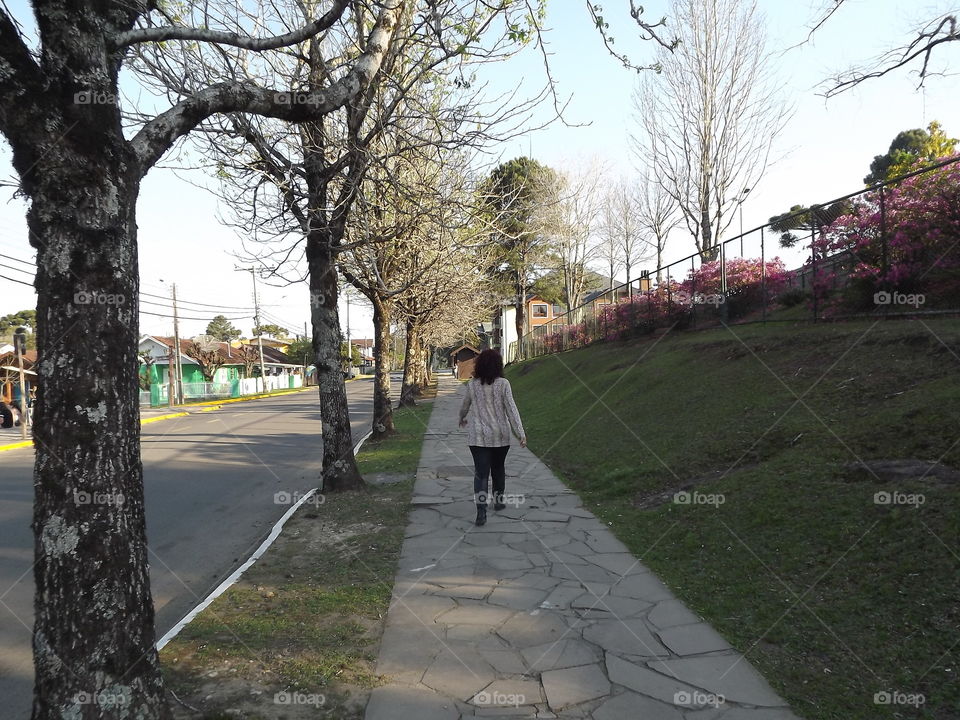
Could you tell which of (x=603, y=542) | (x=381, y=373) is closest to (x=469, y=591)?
(x=603, y=542)

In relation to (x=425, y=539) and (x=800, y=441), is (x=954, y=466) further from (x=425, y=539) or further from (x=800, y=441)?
(x=425, y=539)

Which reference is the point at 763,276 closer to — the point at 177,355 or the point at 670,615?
the point at 670,615

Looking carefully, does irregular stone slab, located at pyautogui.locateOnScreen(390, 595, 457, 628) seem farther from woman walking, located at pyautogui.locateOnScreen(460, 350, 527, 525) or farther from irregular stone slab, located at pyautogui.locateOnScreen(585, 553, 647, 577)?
woman walking, located at pyautogui.locateOnScreen(460, 350, 527, 525)

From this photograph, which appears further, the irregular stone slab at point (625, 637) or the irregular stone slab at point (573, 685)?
the irregular stone slab at point (625, 637)

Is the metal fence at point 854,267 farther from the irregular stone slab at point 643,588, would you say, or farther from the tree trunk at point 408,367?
the tree trunk at point 408,367

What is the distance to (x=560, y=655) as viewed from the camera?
374 cm

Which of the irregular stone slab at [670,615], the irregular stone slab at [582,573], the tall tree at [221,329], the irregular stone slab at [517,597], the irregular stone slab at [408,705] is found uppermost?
the tall tree at [221,329]

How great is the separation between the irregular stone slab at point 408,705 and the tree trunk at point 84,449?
103cm

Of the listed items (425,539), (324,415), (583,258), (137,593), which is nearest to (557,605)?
(425,539)

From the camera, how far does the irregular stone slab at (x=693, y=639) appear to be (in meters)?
3.78

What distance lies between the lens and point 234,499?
9195 mm

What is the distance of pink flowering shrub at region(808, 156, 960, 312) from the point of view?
8578 millimetres

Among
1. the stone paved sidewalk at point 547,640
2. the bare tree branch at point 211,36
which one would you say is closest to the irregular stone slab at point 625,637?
the stone paved sidewalk at point 547,640

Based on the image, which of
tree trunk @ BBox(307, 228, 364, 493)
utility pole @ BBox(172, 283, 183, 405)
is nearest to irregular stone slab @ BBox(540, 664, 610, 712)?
tree trunk @ BBox(307, 228, 364, 493)
